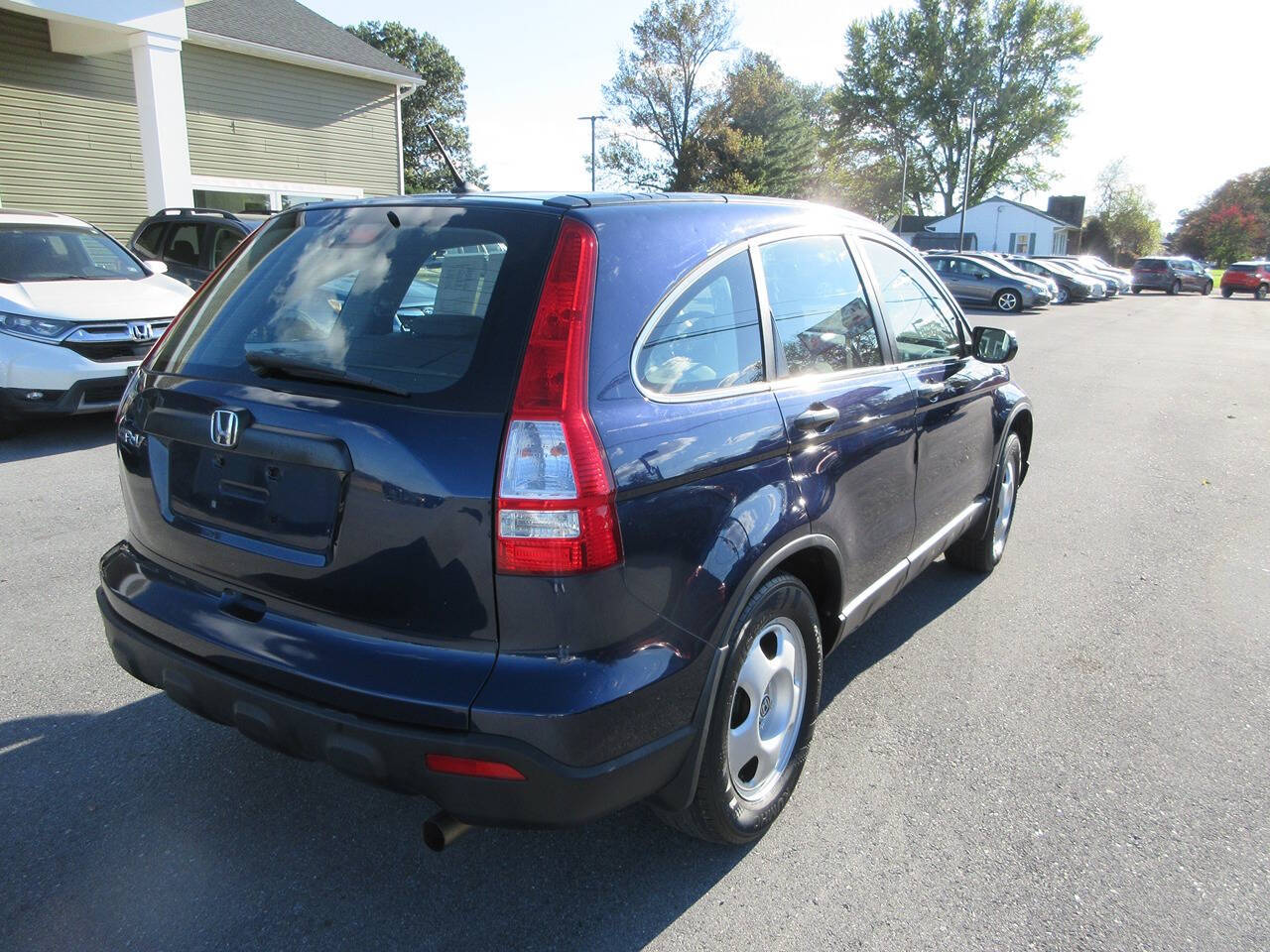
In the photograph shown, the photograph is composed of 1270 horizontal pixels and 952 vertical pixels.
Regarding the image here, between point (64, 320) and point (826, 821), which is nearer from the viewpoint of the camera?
point (826, 821)

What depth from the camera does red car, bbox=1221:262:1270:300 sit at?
1702 inches

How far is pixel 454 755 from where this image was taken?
1981 millimetres

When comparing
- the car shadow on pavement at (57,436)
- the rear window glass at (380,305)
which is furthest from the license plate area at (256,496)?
the car shadow on pavement at (57,436)

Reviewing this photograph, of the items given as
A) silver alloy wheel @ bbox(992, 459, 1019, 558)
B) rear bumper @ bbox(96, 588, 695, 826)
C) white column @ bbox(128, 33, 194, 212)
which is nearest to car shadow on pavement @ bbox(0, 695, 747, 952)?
rear bumper @ bbox(96, 588, 695, 826)

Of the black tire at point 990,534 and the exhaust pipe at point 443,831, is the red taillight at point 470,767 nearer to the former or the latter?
the exhaust pipe at point 443,831

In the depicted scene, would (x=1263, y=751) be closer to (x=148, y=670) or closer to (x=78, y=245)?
(x=148, y=670)

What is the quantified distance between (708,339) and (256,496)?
1218 mm

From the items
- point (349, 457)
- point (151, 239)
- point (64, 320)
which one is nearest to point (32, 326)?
point (64, 320)

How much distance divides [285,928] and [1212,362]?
1754 centimetres

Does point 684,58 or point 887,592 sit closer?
point 887,592

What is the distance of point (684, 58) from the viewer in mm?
51844

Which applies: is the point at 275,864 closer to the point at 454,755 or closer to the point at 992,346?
the point at 454,755

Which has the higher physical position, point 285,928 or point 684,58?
point 684,58

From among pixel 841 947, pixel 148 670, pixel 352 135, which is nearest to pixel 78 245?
pixel 148 670
